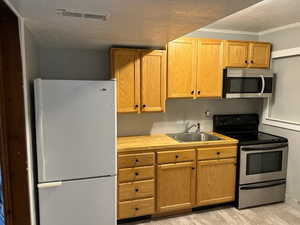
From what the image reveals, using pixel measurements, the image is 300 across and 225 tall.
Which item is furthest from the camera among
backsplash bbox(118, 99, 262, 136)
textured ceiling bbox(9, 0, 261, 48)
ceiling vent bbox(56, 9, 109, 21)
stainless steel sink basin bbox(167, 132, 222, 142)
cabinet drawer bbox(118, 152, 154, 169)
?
stainless steel sink basin bbox(167, 132, 222, 142)

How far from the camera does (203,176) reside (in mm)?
2811

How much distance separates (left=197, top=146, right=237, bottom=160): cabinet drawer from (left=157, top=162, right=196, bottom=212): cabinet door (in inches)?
6.5

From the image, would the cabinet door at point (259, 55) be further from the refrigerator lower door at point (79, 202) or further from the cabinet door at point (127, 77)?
the refrigerator lower door at point (79, 202)

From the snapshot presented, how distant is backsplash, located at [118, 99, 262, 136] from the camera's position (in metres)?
3.09

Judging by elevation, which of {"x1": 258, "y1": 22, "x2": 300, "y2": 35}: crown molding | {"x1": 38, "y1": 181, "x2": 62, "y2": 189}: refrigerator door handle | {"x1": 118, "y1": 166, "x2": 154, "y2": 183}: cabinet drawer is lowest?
{"x1": 118, "y1": 166, "x2": 154, "y2": 183}: cabinet drawer

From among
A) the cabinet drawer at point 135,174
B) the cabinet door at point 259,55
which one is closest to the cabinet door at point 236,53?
the cabinet door at point 259,55

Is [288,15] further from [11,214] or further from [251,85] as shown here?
[11,214]

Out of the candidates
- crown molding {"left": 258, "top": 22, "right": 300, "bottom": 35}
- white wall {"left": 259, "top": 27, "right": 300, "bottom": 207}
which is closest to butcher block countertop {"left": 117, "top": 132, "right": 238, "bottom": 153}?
white wall {"left": 259, "top": 27, "right": 300, "bottom": 207}

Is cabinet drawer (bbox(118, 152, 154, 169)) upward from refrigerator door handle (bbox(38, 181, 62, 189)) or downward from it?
upward

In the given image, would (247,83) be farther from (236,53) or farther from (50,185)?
(50,185)

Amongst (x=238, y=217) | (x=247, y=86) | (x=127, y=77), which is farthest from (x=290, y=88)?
(x=127, y=77)

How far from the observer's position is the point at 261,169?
9.65ft

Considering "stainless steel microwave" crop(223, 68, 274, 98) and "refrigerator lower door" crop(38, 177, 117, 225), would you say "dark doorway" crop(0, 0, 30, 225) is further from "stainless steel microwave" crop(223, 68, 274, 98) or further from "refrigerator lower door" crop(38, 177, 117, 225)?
"stainless steel microwave" crop(223, 68, 274, 98)

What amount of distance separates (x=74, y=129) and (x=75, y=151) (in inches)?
8.0
